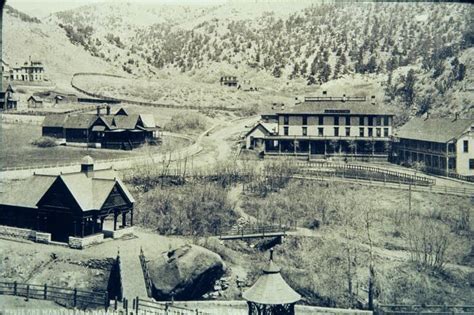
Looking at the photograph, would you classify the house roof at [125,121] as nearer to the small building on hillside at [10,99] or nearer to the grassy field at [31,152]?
the grassy field at [31,152]

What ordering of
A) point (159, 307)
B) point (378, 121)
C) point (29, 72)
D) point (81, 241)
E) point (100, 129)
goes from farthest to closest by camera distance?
point (29, 72), point (378, 121), point (100, 129), point (81, 241), point (159, 307)

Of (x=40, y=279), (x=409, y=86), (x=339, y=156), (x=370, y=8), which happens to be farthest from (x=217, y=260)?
(x=370, y=8)

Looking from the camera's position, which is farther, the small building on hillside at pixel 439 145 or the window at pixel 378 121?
the window at pixel 378 121

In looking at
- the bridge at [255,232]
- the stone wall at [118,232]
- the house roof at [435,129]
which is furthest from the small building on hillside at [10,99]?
the house roof at [435,129]

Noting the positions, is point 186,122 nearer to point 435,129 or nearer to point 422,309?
point 435,129

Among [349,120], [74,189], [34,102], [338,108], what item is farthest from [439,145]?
[34,102]

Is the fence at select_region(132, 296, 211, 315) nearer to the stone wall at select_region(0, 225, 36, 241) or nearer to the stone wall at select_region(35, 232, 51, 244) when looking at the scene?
the stone wall at select_region(35, 232, 51, 244)

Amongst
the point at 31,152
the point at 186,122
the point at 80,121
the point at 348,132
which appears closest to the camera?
the point at 31,152
